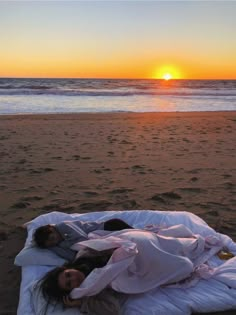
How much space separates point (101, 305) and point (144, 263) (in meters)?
0.48

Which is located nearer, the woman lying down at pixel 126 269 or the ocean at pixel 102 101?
the woman lying down at pixel 126 269

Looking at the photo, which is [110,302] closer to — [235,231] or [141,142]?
[235,231]

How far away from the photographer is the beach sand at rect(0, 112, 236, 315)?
4504 mm

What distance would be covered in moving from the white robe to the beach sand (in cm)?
69

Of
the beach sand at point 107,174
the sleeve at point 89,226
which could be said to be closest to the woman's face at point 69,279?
the beach sand at point 107,174

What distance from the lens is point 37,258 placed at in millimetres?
3305

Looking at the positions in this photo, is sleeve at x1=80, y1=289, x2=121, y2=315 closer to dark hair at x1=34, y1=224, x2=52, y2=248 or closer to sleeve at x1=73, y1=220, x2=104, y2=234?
dark hair at x1=34, y1=224, x2=52, y2=248

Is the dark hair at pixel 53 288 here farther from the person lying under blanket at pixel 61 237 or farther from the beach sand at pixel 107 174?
the person lying under blanket at pixel 61 237

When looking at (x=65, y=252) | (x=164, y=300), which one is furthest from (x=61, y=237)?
(x=164, y=300)

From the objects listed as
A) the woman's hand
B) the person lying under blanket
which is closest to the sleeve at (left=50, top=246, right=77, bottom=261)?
the person lying under blanket

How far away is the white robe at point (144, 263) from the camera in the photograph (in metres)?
2.78

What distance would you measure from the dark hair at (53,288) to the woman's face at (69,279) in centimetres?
3

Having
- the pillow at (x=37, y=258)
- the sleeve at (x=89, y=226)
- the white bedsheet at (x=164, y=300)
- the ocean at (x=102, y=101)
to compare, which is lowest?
the white bedsheet at (x=164, y=300)

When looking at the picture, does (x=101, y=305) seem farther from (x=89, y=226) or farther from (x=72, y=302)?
(x=89, y=226)
